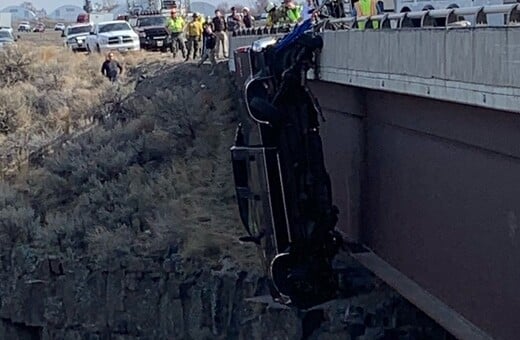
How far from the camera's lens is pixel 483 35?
899 centimetres

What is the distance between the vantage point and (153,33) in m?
48.4

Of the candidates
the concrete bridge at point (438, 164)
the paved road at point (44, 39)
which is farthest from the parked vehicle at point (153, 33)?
the concrete bridge at point (438, 164)

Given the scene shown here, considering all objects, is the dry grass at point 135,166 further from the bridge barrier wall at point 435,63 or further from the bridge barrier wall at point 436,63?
the bridge barrier wall at point 436,63

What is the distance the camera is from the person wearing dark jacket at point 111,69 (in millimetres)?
36525

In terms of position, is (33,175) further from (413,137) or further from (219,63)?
(413,137)

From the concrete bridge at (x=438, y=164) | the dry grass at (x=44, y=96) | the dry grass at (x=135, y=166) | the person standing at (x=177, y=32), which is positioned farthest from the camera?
the person standing at (x=177, y=32)

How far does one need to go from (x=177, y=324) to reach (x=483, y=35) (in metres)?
10.5

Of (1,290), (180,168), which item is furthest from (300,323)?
(180,168)

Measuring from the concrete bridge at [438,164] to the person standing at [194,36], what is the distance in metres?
22.7

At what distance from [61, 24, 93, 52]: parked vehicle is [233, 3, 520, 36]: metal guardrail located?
123 feet

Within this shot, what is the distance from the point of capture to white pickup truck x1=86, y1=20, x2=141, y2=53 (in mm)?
45531

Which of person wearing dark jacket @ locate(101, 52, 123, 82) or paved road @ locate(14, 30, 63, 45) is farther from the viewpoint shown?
paved road @ locate(14, 30, 63, 45)

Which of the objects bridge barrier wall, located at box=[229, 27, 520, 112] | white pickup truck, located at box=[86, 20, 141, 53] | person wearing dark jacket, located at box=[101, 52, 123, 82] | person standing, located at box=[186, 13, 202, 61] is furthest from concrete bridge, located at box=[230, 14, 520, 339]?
white pickup truck, located at box=[86, 20, 141, 53]

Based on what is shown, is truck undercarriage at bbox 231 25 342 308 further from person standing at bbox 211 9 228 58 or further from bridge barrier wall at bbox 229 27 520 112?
person standing at bbox 211 9 228 58
